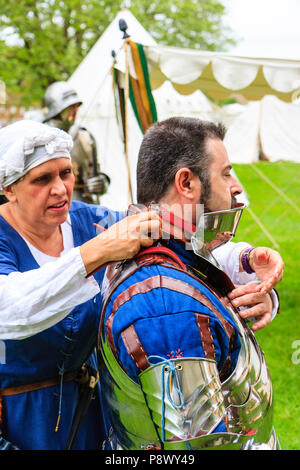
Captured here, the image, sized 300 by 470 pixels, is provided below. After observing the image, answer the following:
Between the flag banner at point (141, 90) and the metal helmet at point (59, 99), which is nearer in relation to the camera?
the flag banner at point (141, 90)

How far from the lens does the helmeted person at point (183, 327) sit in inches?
46.4

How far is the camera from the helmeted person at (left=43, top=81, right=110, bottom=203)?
5398mm

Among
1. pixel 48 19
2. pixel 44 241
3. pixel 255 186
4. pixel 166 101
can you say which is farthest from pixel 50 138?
pixel 48 19

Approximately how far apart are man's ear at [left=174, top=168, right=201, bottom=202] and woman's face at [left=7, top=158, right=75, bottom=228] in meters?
0.40

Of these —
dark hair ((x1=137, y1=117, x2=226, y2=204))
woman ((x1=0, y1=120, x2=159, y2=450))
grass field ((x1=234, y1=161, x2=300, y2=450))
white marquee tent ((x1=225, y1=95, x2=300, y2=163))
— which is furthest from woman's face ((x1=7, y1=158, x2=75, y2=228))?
white marquee tent ((x1=225, y1=95, x2=300, y2=163))

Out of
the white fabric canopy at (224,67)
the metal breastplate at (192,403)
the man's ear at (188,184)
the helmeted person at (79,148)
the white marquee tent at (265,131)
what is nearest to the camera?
the metal breastplate at (192,403)

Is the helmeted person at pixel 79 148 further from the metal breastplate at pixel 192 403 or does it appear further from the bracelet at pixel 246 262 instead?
the metal breastplate at pixel 192 403

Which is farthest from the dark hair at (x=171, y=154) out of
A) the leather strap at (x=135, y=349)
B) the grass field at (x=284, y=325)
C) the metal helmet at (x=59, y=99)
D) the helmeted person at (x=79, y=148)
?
the metal helmet at (x=59, y=99)

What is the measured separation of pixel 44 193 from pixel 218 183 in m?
0.57

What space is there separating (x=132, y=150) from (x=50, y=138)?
5.25m

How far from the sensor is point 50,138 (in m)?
1.56

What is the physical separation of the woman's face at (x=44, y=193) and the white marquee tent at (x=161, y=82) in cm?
310

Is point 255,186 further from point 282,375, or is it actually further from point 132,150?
point 282,375

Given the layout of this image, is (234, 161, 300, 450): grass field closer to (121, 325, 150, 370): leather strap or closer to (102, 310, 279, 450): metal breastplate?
(102, 310, 279, 450): metal breastplate
